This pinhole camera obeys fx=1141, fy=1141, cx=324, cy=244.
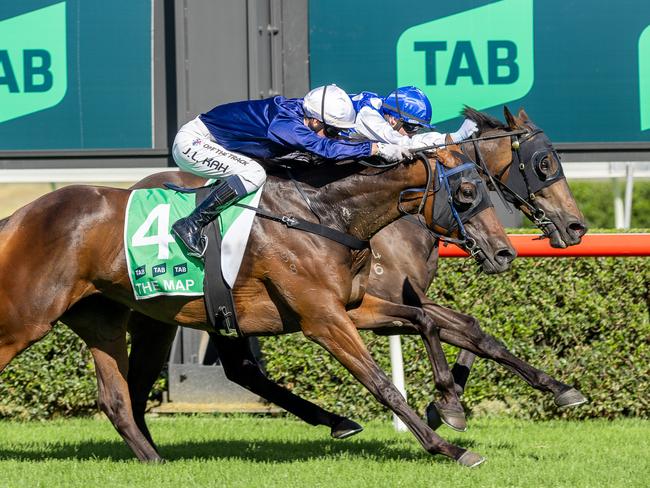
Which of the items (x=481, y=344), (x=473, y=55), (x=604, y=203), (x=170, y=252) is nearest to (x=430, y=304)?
(x=481, y=344)

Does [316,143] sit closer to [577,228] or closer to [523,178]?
[523,178]

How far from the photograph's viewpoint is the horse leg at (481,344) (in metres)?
5.32

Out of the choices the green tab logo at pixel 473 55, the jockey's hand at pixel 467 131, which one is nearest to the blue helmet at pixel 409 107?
the jockey's hand at pixel 467 131

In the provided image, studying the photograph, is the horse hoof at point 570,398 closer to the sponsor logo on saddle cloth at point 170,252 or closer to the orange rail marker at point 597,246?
the orange rail marker at point 597,246

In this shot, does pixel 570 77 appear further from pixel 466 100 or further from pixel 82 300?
pixel 82 300

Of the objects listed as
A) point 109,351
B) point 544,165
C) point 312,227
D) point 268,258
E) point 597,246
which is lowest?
point 109,351

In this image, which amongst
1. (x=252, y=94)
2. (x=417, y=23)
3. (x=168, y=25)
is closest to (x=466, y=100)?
(x=417, y=23)

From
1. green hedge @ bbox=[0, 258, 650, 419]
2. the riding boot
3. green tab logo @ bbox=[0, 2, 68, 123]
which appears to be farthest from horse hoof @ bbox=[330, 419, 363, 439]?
green tab logo @ bbox=[0, 2, 68, 123]

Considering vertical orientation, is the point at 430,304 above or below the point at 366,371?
above

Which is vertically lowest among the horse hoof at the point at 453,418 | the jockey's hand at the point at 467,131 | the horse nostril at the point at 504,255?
the horse hoof at the point at 453,418

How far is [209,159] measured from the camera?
5.20 m

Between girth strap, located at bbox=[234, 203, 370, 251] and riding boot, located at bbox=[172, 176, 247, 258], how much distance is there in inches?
A: 3.3

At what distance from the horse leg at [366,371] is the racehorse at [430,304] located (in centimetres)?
38

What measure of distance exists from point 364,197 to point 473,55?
9.78ft
